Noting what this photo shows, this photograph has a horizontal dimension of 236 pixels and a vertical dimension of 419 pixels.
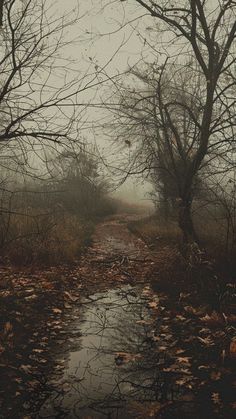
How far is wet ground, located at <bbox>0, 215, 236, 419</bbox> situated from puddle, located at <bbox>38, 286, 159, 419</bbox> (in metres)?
0.01

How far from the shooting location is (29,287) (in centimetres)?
848

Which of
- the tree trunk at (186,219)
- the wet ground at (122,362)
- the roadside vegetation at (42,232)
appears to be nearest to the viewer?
the wet ground at (122,362)

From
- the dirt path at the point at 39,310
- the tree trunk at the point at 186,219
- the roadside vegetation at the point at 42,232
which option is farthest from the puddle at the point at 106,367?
the tree trunk at the point at 186,219

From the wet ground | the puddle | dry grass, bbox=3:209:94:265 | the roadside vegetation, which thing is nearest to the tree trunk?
the roadside vegetation

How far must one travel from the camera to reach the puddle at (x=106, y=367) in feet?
15.4

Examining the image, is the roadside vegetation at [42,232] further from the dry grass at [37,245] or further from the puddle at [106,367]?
the puddle at [106,367]

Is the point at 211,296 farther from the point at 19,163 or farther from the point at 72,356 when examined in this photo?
the point at 19,163

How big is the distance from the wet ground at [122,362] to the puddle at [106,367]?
0.04 feet

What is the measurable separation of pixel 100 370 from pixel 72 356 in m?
0.57

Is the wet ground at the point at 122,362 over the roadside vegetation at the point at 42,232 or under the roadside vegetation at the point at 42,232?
under

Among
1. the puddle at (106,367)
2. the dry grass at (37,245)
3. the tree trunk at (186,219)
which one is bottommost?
the puddle at (106,367)

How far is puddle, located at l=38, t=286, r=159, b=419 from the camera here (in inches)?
185

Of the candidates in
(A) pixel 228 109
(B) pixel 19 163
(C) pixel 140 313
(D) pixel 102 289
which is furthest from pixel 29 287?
(A) pixel 228 109

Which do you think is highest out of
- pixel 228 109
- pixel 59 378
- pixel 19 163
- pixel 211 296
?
pixel 228 109
